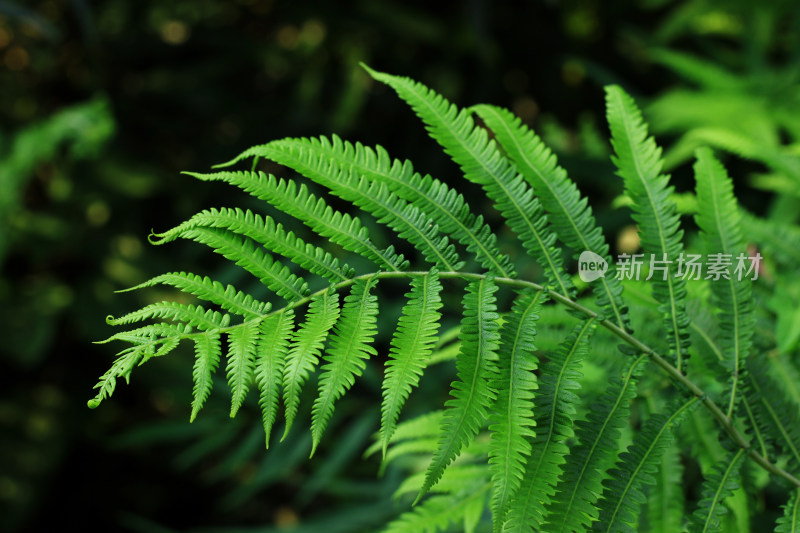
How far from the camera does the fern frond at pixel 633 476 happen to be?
2.14ft

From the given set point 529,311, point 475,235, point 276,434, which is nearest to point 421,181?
point 475,235

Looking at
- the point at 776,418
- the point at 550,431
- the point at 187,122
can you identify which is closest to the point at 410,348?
the point at 550,431

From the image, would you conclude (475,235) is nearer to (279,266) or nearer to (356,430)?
(279,266)

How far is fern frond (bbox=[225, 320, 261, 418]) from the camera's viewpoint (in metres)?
0.59

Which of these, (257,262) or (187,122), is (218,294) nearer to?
(257,262)

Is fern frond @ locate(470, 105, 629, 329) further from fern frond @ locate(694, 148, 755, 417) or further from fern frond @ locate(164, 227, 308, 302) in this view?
fern frond @ locate(164, 227, 308, 302)

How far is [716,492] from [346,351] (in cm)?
43

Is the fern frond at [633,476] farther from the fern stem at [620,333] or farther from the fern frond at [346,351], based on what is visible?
the fern frond at [346,351]

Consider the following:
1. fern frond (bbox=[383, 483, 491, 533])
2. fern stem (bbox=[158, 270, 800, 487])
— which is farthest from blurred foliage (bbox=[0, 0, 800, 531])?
fern stem (bbox=[158, 270, 800, 487])

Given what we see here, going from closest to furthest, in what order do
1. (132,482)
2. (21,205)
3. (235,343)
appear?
(235,343) < (21,205) < (132,482)

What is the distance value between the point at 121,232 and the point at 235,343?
1.87m

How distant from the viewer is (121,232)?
228cm

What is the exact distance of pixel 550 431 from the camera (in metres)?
0.64

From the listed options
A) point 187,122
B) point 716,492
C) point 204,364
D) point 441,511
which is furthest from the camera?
point 187,122
